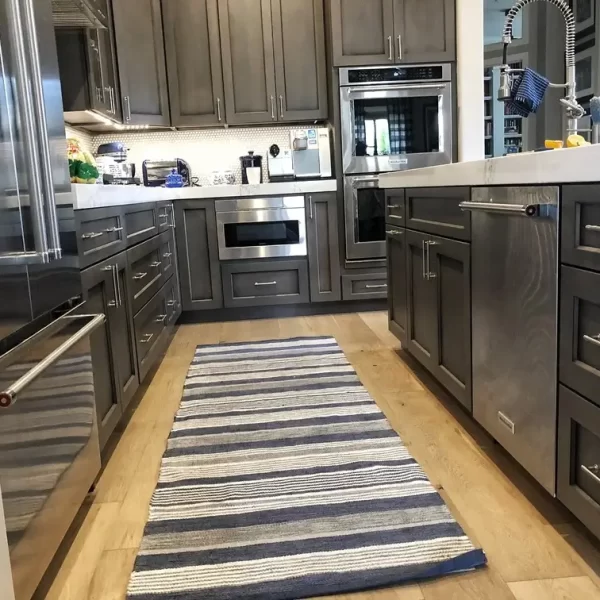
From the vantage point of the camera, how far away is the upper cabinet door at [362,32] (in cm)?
391

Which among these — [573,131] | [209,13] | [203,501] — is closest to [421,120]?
[209,13]

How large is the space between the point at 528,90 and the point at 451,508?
4.47ft

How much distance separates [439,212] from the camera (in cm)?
230

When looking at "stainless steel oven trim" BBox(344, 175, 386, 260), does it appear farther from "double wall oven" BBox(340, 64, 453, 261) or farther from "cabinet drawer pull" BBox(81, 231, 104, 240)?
"cabinet drawer pull" BBox(81, 231, 104, 240)

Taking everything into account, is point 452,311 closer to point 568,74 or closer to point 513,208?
point 513,208

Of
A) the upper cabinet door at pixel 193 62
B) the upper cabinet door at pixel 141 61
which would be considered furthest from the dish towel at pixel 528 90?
the upper cabinet door at pixel 141 61

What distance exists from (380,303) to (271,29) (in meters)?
1.91

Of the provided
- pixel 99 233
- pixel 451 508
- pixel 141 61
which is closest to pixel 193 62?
pixel 141 61

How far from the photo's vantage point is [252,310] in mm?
4242

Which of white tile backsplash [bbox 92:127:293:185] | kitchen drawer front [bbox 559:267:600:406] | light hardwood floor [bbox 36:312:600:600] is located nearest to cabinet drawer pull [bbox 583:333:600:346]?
kitchen drawer front [bbox 559:267:600:406]

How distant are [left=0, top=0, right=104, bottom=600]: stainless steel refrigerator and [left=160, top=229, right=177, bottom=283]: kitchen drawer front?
177 centimetres

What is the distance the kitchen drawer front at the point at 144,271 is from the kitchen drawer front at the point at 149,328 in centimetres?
5

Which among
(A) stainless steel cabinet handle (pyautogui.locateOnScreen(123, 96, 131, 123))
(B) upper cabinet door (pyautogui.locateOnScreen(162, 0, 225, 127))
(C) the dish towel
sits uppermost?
(B) upper cabinet door (pyautogui.locateOnScreen(162, 0, 225, 127))

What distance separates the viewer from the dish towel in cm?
209
